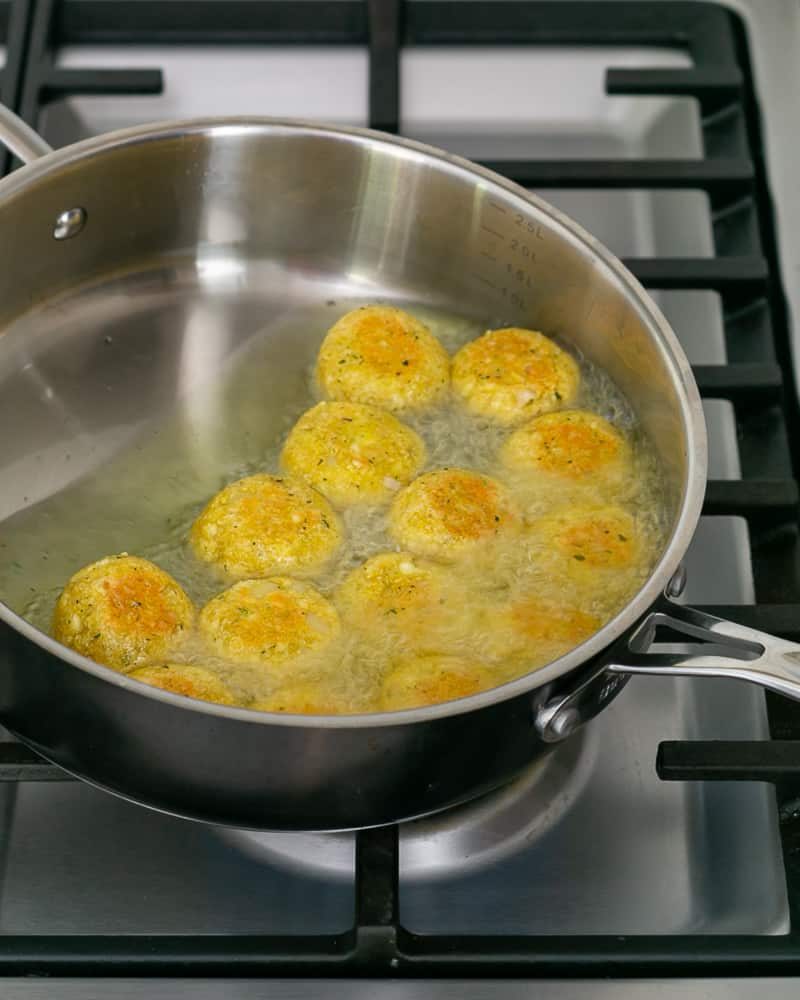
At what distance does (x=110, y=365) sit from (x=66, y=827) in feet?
1.59

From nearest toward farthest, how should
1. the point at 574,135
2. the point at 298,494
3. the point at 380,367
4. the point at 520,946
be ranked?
the point at 520,946
the point at 298,494
the point at 380,367
the point at 574,135

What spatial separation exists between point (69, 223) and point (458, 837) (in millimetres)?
696

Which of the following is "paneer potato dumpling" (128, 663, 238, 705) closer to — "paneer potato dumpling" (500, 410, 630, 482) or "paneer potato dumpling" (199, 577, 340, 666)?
"paneer potato dumpling" (199, 577, 340, 666)

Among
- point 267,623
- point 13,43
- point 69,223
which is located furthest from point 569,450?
point 13,43

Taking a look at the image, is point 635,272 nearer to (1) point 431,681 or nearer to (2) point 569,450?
(2) point 569,450

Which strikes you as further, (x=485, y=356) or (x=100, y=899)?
(x=485, y=356)

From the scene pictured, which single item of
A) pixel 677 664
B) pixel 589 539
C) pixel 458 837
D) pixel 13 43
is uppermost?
pixel 13 43

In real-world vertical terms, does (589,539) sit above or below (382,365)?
below

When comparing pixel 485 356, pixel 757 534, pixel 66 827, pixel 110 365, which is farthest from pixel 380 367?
pixel 66 827

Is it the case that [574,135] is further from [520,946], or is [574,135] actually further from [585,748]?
[520,946]

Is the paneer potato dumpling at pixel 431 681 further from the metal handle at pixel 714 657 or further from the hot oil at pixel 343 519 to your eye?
the metal handle at pixel 714 657

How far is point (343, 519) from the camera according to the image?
1172mm

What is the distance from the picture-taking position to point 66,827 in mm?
1011

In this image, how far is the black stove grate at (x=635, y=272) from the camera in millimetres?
884
